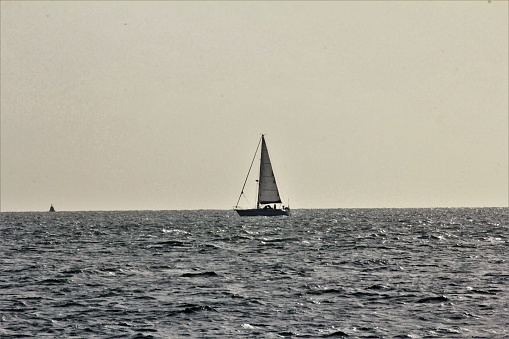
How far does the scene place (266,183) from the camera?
525 ft

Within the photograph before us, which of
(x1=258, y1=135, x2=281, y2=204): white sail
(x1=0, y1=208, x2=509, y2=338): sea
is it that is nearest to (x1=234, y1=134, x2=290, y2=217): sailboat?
(x1=258, y1=135, x2=281, y2=204): white sail

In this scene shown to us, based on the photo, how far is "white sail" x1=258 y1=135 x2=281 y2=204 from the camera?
522 ft

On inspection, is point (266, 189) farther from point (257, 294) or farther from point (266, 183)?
point (257, 294)

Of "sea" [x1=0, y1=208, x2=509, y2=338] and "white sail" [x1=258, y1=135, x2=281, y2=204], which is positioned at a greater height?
"white sail" [x1=258, y1=135, x2=281, y2=204]

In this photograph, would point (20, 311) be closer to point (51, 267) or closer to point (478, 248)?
point (51, 267)

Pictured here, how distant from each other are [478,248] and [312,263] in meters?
19.4

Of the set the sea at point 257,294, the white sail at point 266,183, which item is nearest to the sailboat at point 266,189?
the white sail at point 266,183

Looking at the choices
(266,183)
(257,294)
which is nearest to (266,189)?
(266,183)

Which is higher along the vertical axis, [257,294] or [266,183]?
[266,183]

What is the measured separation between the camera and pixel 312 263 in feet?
181

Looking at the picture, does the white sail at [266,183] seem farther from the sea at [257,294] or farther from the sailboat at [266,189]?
the sea at [257,294]

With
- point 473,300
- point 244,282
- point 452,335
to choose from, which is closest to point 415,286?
point 473,300

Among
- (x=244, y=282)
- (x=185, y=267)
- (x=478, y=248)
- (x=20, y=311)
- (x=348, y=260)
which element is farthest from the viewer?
(x=478, y=248)

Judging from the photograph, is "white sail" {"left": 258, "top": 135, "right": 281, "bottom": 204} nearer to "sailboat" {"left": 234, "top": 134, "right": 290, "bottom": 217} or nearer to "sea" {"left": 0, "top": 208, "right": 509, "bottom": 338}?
"sailboat" {"left": 234, "top": 134, "right": 290, "bottom": 217}
